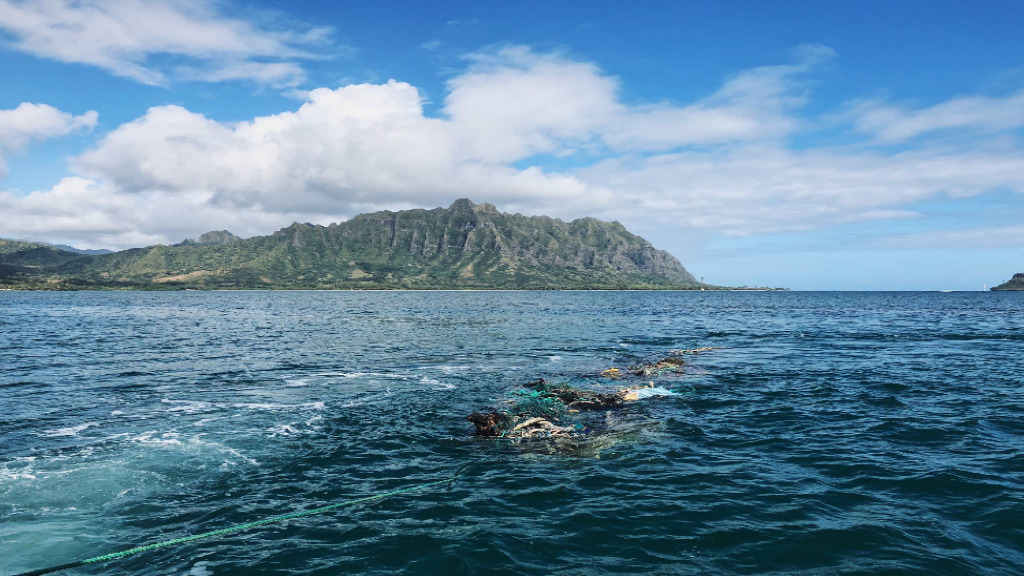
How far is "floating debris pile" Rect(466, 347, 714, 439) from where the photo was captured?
25578 millimetres

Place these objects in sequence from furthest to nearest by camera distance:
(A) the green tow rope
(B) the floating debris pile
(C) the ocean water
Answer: (B) the floating debris pile < (C) the ocean water < (A) the green tow rope

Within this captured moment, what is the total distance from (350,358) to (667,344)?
1596 inches

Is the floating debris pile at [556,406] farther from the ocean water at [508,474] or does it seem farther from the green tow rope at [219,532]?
the green tow rope at [219,532]

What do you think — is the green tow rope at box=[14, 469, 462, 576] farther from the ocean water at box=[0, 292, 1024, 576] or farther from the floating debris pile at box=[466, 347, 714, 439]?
the floating debris pile at box=[466, 347, 714, 439]

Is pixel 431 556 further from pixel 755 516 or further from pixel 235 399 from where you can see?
pixel 235 399

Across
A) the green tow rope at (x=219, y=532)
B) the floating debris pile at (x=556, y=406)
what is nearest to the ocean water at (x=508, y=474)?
the green tow rope at (x=219, y=532)

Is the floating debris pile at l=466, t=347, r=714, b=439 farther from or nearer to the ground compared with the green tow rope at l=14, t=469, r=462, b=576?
farther from the ground

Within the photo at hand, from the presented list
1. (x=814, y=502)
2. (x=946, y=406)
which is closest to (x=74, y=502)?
(x=814, y=502)

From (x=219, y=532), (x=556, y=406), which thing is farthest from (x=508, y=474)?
(x=556, y=406)

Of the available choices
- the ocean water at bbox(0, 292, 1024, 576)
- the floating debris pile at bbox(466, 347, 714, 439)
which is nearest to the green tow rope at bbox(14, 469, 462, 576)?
the ocean water at bbox(0, 292, 1024, 576)

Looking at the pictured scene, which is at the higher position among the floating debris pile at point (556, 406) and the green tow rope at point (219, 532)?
the floating debris pile at point (556, 406)

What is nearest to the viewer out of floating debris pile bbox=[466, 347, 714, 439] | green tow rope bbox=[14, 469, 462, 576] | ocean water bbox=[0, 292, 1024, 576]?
green tow rope bbox=[14, 469, 462, 576]

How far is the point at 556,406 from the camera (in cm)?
3102

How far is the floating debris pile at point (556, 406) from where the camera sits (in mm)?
25578
